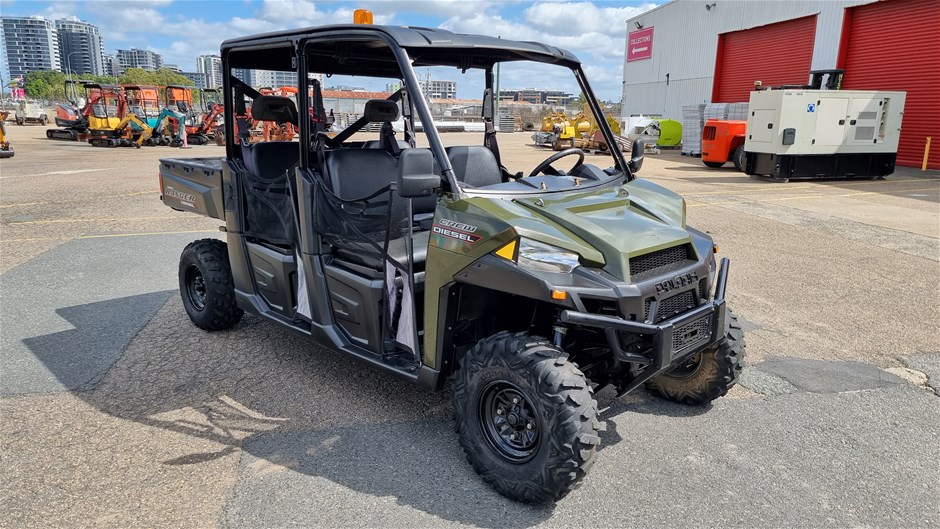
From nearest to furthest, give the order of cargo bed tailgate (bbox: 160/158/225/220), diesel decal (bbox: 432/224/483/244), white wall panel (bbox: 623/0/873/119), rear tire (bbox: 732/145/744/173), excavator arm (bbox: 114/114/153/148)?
1. diesel decal (bbox: 432/224/483/244)
2. cargo bed tailgate (bbox: 160/158/225/220)
3. rear tire (bbox: 732/145/744/173)
4. white wall panel (bbox: 623/0/873/119)
5. excavator arm (bbox: 114/114/153/148)

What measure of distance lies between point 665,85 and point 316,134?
31025mm

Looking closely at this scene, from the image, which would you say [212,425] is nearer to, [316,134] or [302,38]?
[316,134]

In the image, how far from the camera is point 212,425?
12.1 ft

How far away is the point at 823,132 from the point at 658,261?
15027 millimetres

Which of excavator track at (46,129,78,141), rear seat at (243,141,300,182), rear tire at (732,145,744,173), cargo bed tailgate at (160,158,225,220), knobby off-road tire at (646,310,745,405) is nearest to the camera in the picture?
knobby off-road tire at (646,310,745,405)

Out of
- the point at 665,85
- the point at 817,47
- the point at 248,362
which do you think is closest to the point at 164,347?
the point at 248,362

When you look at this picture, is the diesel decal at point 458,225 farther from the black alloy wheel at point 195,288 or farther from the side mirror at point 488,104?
the black alloy wheel at point 195,288

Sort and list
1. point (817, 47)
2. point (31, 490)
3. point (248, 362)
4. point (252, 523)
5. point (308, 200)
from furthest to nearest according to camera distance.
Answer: point (817, 47)
point (248, 362)
point (308, 200)
point (31, 490)
point (252, 523)

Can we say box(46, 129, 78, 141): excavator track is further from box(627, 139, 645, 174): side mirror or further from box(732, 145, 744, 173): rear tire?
box(627, 139, 645, 174): side mirror

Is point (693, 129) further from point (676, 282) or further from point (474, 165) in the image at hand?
point (676, 282)

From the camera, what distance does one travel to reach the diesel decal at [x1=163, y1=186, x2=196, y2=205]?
5.27 m

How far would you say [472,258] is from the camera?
299cm

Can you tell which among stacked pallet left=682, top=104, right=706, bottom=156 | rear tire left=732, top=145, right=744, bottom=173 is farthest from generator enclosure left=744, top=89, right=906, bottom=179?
stacked pallet left=682, top=104, right=706, bottom=156

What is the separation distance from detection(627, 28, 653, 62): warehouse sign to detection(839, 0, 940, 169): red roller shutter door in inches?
543
